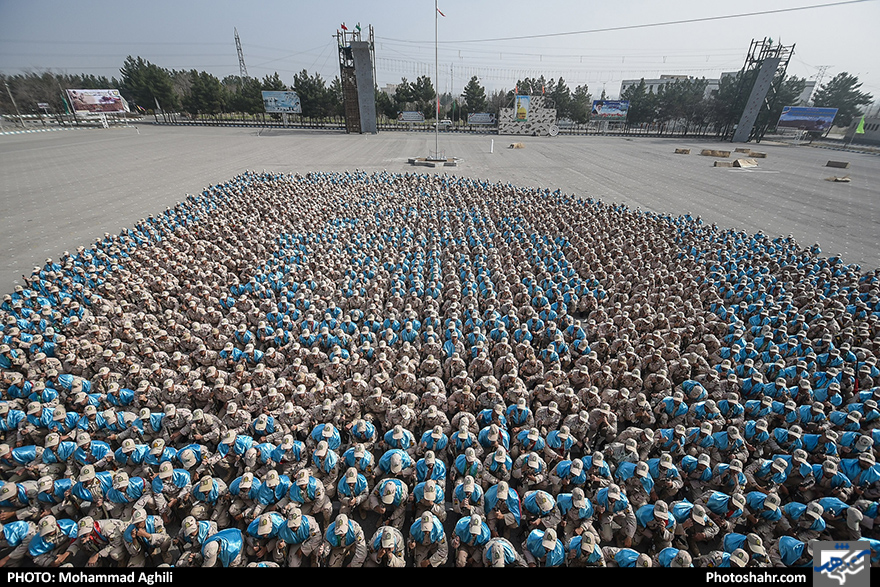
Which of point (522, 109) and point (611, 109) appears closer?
point (522, 109)

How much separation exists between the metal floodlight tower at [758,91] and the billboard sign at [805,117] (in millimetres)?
2032

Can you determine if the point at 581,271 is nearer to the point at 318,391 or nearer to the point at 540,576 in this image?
the point at 318,391

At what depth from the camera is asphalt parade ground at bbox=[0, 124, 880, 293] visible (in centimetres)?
1886

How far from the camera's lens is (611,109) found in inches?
2749

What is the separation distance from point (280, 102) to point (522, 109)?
133 ft

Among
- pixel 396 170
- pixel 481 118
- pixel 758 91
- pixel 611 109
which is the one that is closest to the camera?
pixel 396 170

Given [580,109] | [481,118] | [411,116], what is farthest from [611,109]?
[411,116]

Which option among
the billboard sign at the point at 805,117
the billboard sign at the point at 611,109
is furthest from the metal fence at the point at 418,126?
the billboard sign at the point at 805,117

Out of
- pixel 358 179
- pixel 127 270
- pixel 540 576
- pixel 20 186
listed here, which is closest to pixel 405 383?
pixel 540 576

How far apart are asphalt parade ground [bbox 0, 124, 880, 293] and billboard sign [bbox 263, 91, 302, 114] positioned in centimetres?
1031

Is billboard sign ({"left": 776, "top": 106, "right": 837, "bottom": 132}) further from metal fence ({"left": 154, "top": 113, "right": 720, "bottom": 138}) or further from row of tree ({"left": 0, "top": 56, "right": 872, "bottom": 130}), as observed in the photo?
metal fence ({"left": 154, "top": 113, "right": 720, "bottom": 138})

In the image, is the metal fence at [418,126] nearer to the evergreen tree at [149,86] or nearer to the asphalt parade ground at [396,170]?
the evergreen tree at [149,86]

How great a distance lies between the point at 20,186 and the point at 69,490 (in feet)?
102

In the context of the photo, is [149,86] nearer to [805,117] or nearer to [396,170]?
[396,170]
